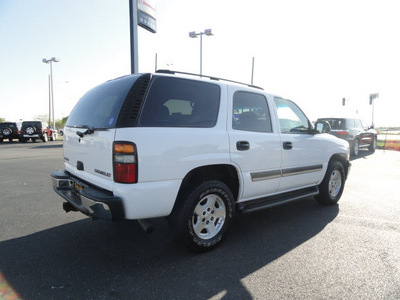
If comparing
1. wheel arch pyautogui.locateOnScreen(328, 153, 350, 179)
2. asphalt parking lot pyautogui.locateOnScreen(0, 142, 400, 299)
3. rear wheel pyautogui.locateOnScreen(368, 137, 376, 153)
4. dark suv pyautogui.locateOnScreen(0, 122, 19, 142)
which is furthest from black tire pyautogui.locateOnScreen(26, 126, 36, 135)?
rear wheel pyautogui.locateOnScreen(368, 137, 376, 153)

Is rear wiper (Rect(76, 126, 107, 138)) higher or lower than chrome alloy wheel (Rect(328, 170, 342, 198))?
higher

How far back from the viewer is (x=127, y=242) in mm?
3152

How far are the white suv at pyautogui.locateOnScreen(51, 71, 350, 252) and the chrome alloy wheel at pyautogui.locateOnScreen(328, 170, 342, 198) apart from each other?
1.02 m

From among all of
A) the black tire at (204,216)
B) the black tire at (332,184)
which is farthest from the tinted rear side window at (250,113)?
the black tire at (332,184)

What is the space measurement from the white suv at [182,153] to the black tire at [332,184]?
2.65 feet

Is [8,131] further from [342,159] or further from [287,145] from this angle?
[342,159]

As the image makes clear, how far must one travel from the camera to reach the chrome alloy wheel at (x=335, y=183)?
183 inches

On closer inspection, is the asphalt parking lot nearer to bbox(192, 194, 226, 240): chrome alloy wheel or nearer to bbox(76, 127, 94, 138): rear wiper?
bbox(192, 194, 226, 240): chrome alloy wheel

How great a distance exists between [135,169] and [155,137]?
339mm

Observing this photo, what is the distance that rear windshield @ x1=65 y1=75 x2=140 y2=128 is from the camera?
260 centimetres

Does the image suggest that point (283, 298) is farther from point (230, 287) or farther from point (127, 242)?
point (127, 242)

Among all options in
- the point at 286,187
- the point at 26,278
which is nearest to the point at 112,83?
the point at 26,278

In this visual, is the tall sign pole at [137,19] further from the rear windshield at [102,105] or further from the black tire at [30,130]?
the black tire at [30,130]

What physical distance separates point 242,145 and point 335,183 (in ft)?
8.80
